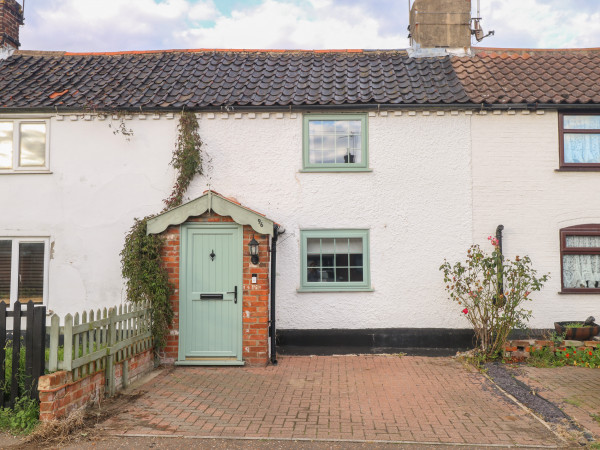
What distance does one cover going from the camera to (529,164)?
32.5 ft

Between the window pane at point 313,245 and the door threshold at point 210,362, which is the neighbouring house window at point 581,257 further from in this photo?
the door threshold at point 210,362

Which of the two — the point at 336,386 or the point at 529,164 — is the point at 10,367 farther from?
the point at 529,164

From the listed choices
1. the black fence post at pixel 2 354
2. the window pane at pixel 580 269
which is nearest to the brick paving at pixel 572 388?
the window pane at pixel 580 269

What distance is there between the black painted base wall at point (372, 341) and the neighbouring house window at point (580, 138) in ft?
11.9

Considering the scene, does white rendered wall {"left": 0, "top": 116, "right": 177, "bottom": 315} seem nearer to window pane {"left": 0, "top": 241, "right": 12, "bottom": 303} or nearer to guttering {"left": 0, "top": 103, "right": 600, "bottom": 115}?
guttering {"left": 0, "top": 103, "right": 600, "bottom": 115}

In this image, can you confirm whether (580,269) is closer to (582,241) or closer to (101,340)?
(582,241)

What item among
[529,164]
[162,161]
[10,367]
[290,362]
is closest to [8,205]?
[162,161]

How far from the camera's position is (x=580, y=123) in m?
10.1

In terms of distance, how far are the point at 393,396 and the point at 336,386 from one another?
0.90 metres

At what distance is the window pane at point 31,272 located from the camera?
392 inches

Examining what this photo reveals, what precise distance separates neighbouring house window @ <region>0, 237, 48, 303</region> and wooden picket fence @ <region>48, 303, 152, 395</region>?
10.2 feet

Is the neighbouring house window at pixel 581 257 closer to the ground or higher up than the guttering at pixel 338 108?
closer to the ground

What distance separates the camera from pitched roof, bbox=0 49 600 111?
10.0 m

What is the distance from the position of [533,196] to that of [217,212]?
20.3 ft
